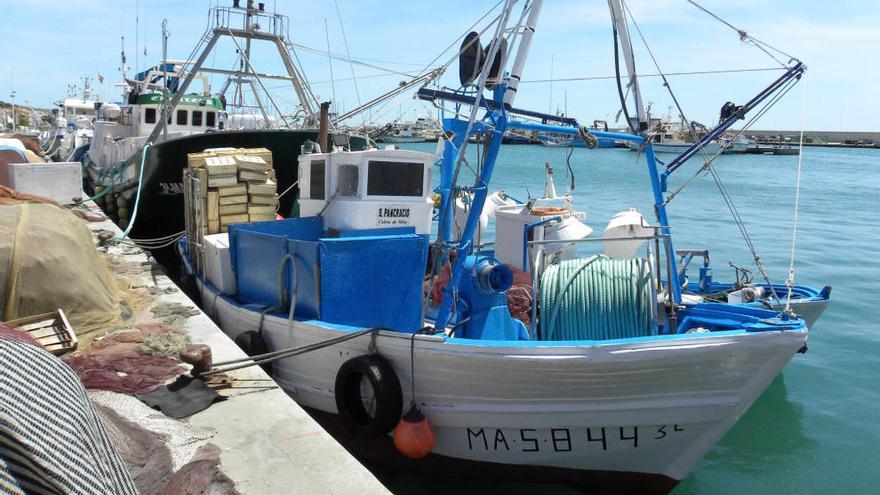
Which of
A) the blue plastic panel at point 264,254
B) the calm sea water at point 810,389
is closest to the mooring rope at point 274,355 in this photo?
the blue plastic panel at point 264,254

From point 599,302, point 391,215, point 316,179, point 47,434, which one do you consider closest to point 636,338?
point 599,302

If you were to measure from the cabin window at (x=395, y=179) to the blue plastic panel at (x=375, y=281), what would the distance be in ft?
5.49

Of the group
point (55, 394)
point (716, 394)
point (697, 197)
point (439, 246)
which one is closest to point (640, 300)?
point (716, 394)

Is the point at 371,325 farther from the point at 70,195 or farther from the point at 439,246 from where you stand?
the point at 70,195

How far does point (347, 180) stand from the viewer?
8.33 meters

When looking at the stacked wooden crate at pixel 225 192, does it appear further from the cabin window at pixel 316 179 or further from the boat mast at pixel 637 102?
the boat mast at pixel 637 102

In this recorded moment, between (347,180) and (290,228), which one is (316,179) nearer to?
(347,180)

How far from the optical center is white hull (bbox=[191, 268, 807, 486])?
5.18m

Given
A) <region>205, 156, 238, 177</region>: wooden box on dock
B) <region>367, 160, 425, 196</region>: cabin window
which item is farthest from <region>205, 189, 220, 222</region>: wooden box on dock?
<region>367, 160, 425, 196</region>: cabin window

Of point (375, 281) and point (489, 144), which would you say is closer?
point (375, 281)

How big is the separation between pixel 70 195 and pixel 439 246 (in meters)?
11.5

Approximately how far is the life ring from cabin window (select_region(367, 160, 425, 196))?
9.16ft

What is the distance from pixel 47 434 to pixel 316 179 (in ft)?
23.2

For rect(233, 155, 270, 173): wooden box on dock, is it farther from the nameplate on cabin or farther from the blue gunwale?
the blue gunwale
